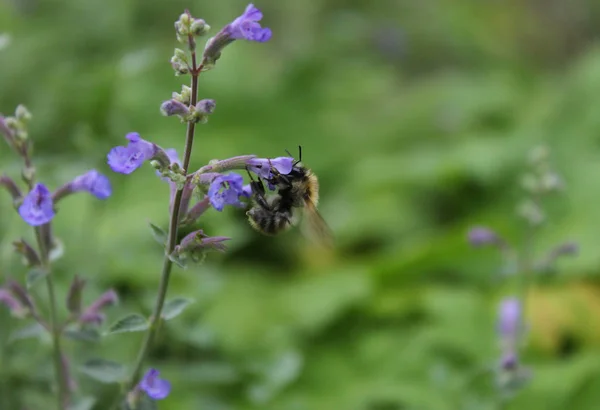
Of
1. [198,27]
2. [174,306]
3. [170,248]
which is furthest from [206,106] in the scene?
[174,306]

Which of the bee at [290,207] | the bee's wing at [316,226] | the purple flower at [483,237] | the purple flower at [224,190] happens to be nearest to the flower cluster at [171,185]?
the purple flower at [224,190]

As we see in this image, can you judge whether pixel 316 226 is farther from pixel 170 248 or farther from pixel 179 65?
pixel 179 65

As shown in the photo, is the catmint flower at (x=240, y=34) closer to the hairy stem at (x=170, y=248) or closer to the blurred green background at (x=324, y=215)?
the hairy stem at (x=170, y=248)

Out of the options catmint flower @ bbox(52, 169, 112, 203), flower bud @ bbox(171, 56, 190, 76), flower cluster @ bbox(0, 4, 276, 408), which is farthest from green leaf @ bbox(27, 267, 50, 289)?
flower bud @ bbox(171, 56, 190, 76)

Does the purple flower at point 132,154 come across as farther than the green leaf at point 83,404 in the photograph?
No

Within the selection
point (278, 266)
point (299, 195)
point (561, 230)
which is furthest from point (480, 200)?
point (299, 195)

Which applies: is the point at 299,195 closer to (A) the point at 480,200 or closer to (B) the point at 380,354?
(B) the point at 380,354
